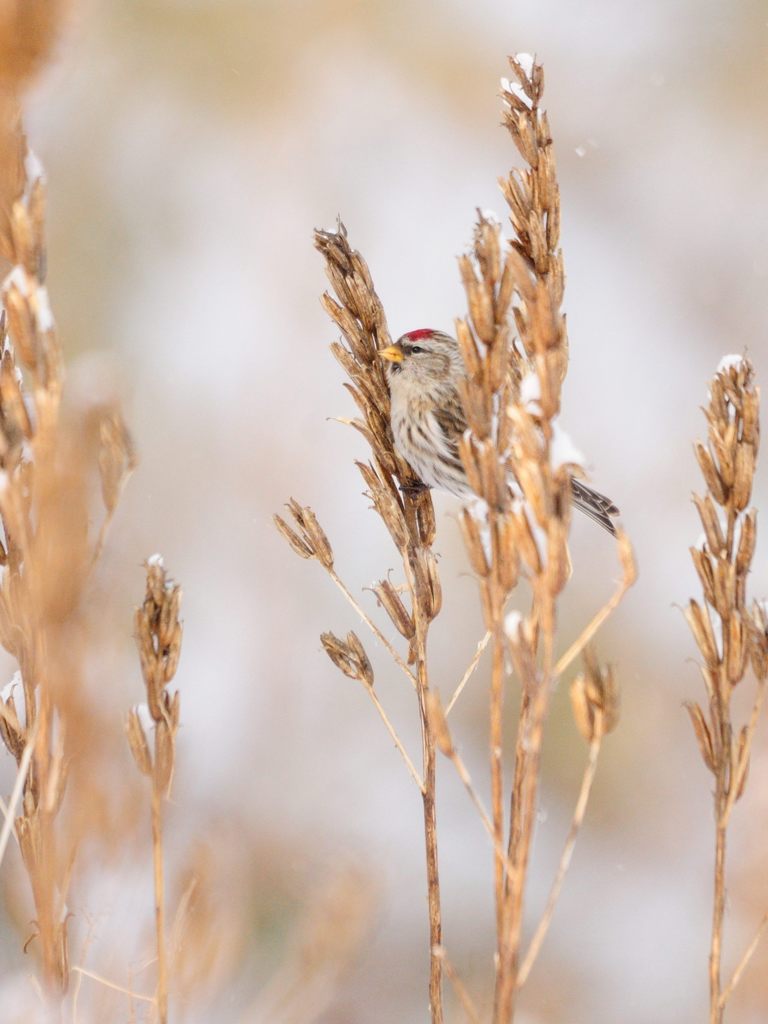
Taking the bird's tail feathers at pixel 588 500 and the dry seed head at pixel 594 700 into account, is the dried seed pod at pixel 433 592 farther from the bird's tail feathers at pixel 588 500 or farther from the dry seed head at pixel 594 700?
the bird's tail feathers at pixel 588 500

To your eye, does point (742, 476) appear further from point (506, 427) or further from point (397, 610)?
point (397, 610)

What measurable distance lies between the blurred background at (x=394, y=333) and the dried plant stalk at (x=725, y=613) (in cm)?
187

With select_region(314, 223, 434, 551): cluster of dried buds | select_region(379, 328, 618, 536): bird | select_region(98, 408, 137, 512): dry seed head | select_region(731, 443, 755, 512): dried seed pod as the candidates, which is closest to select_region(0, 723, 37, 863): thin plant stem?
select_region(98, 408, 137, 512): dry seed head

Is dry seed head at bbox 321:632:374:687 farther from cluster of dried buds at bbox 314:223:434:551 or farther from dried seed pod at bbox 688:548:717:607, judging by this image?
dried seed pod at bbox 688:548:717:607

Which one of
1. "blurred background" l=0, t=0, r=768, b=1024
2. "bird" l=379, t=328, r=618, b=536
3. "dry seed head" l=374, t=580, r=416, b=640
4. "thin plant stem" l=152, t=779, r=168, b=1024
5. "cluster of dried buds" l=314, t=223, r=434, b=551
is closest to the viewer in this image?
"thin plant stem" l=152, t=779, r=168, b=1024

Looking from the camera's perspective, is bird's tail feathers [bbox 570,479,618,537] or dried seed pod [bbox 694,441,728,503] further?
bird's tail feathers [bbox 570,479,618,537]

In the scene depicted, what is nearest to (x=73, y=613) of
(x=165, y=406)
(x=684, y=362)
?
(x=165, y=406)

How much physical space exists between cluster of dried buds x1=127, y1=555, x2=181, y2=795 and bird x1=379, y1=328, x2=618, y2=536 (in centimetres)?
127

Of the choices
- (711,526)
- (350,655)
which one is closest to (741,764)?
(711,526)

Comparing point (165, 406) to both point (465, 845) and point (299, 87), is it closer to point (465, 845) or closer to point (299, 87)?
point (299, 87)

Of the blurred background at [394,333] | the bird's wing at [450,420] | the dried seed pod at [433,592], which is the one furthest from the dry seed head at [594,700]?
the blurred background at [394,333]

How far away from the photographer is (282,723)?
144 inches

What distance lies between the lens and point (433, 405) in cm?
236

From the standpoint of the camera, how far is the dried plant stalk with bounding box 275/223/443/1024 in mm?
1086
